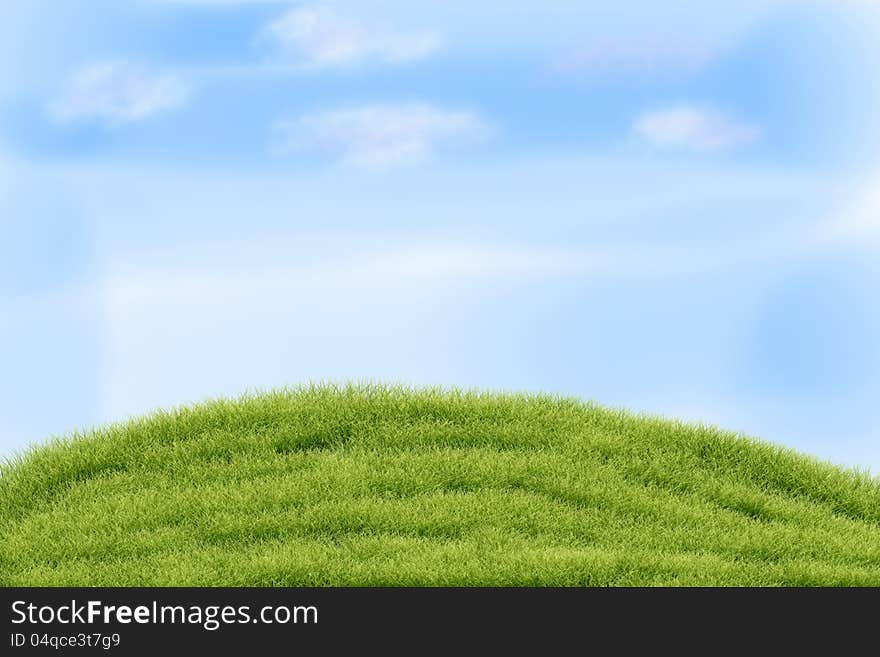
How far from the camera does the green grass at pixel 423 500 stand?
237 inches

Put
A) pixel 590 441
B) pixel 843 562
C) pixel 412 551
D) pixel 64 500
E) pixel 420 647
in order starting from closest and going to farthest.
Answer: pixel 420 647
pixel 412 551
pixel 843 562
pixel 64 500
pixel 590 441

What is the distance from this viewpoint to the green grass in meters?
6.01

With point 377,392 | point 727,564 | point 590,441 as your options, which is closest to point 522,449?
point 590,441

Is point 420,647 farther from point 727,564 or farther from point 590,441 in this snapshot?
point 590,441

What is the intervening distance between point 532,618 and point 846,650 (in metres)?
1.49

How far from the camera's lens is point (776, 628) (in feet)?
17.6

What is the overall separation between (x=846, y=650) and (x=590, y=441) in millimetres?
2715

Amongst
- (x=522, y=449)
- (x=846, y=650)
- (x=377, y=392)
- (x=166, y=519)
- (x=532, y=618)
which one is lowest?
(x=846, y=650)

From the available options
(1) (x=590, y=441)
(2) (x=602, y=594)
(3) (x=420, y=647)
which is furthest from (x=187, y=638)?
(1) (x=590, y=441)

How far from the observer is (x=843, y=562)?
21.4ft

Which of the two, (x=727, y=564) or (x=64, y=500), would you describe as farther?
(x=64, y=500)

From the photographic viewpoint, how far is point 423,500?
671 cm

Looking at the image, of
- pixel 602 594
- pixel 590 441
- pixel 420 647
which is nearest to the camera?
pixel 420 647

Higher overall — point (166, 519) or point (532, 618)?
point (166, 519)
